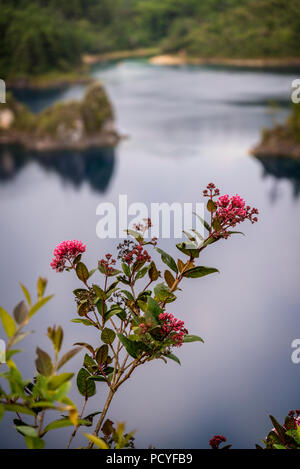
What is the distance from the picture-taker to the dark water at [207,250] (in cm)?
407

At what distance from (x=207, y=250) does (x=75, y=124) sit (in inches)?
Answer: 225

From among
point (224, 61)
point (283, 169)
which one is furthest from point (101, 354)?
point (224, 61)

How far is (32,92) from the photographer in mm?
13703

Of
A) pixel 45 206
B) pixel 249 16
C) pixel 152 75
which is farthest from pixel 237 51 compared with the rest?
pixel 45 206

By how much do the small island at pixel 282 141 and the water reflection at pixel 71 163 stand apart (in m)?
3.19

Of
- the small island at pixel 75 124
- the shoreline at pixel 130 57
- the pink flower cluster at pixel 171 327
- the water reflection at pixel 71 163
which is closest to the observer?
the pink flower cluster at pixel 171 327

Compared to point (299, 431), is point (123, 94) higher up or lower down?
higher up

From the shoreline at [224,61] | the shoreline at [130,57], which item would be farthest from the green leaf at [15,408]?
the shoreline at [224,61]

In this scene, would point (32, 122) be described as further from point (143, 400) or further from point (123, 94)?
point (143, 400)

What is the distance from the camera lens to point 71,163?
35.6ft

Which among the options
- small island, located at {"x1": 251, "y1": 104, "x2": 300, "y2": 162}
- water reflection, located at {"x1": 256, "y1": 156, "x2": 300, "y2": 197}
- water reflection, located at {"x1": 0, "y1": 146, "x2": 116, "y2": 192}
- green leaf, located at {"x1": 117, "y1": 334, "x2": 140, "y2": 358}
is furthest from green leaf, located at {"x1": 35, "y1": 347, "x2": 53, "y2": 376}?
small island, located at {"x1": 251, "y1": 104, "x2": 300, "y2": 162}

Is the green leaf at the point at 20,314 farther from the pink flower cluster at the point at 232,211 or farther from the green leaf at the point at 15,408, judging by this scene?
the pink flower cluster at the point at 232,211

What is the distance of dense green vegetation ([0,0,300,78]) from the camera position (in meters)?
12.4
